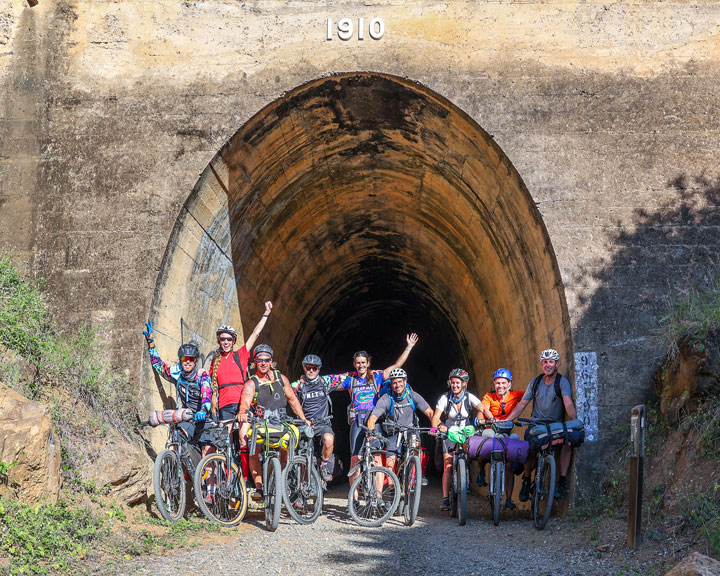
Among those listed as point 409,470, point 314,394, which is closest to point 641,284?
point 409,470

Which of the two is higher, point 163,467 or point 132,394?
point 132,394

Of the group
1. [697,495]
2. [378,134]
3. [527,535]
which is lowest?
[527,535]

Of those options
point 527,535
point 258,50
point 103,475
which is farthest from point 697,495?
point 258,50

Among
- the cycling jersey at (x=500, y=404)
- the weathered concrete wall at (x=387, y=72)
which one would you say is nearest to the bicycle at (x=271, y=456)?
the weathered concrete wall at (x=387, y=72)

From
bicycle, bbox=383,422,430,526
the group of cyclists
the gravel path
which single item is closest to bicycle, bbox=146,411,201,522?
the group of cyclists

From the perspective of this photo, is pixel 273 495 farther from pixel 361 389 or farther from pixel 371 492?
pixel 361 389

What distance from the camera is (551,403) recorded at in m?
8.30

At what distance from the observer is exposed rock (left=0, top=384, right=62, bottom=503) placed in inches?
237

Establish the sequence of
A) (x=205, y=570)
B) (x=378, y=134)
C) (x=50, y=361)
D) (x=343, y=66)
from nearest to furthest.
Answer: (x=205, y=570) → (x=50, y=361) → (x=343, y=66) → (x=378, y=134)

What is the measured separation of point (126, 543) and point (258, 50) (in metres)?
5.69

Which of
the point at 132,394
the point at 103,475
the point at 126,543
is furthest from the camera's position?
the point at 132,394

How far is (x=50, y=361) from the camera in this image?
7.82 m

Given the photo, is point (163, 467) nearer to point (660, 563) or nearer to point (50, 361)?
point (50, 361)

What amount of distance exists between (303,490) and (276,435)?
0.60 metres
